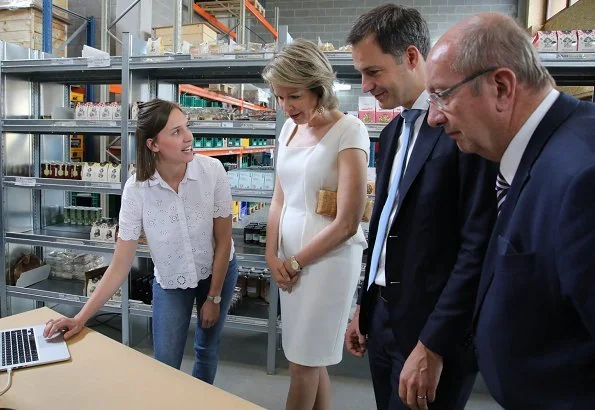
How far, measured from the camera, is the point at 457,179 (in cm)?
124

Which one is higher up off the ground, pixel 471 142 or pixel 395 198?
pixel 471 142

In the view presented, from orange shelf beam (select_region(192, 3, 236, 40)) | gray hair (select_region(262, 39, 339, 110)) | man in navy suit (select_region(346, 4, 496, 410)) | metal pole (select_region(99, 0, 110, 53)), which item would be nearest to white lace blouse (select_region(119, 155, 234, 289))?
gray hair (select_region(262, 39, 339, 110))

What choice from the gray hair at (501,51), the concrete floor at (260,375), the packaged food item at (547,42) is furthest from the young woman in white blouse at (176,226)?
the packaged food item at (547,42)

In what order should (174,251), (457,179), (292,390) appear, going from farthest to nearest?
(174,251) → (292,390) → (457,179)

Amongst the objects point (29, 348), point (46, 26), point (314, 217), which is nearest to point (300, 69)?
point (314, 217)

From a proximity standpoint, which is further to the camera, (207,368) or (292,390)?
(207,368)

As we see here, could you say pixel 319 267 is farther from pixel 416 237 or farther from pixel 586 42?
pixel 586 42

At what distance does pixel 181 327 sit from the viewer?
202 centimetres

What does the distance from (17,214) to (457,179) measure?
4021 millimetres

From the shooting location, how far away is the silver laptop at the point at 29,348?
1.36m

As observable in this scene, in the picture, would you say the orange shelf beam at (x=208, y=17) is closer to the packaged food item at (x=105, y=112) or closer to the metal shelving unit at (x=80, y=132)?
the metal shelving unit at (x=80, y=132)

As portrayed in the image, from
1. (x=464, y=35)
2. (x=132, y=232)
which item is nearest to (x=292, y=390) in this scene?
(x=132, y=232)

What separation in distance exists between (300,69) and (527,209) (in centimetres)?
108

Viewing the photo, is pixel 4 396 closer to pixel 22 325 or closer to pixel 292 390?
pixel 22 325
